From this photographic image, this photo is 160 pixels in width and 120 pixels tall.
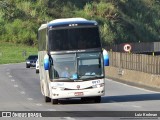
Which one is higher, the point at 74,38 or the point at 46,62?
the point at 74,38

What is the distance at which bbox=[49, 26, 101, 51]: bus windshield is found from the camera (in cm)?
2708

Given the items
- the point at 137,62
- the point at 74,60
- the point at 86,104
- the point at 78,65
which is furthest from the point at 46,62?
the point at 137,62

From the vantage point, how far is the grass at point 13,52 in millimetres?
92925

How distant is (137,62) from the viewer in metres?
44.7

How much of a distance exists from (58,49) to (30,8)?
91.1 metres

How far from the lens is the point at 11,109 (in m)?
24.8

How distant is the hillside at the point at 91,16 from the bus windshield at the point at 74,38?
80755 millimetres

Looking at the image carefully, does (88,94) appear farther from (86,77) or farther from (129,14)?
(129,14)

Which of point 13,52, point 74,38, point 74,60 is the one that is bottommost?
point 13,52

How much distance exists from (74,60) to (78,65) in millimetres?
250

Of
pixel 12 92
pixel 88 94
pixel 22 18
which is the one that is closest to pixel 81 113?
pixel 88 94

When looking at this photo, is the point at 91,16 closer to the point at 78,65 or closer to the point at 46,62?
the point at 78,65

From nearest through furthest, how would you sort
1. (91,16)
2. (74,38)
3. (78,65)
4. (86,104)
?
(86,104) < (78,65) < (74,38) < (91,16)

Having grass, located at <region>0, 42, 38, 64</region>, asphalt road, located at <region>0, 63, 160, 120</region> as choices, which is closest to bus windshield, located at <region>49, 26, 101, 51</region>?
asphalt road, located at <region>0, 63, 160, 120</region>
